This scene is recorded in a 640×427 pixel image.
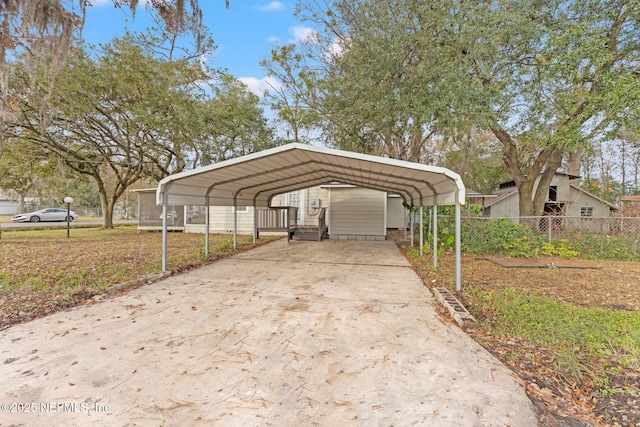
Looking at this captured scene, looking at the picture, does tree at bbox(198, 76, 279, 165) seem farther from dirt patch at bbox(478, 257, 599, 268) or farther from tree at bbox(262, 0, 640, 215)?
dirt patch at bbox(478, 257, 599, 268)

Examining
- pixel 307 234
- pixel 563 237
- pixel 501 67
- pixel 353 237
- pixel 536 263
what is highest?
pixel 501 67

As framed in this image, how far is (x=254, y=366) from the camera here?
238cm

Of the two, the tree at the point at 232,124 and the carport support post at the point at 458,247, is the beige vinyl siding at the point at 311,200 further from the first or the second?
the carport support post at the point at 458,247

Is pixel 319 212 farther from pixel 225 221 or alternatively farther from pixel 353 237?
pixel 225 221

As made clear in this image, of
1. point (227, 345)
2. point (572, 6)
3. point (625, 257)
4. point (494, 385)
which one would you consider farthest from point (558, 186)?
point (227, 345)

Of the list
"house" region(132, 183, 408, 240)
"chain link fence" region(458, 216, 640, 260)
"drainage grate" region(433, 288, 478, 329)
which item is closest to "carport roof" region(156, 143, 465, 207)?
"drainage grate" region(433, 288, 478, 329)

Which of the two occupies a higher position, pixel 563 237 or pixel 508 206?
pixel 508 206

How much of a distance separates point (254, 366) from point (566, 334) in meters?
3.23

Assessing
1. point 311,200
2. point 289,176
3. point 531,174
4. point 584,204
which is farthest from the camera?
point 584,204

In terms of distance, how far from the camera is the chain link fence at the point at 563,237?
24.1 ft

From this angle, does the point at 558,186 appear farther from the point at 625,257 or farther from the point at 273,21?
the point at 273,21

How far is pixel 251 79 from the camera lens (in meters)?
13.0

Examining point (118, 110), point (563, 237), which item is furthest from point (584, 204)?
point (118, 110)

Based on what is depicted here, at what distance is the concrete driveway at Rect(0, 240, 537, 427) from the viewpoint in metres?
1.84
